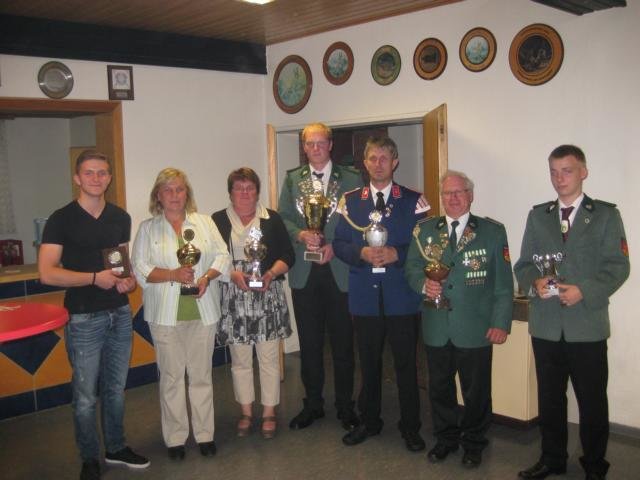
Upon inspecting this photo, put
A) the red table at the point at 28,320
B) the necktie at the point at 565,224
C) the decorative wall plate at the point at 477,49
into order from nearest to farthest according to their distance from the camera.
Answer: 1. the red table at the point at 28,320
2. the necktie at the point at 565,224
3. the decorative wall plate at the point at 477,49

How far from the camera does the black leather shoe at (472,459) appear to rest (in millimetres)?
3176

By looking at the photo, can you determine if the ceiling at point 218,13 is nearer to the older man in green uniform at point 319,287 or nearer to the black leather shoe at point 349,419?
the older man in green uniform at point 319,287

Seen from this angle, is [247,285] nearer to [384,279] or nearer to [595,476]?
[384,279]

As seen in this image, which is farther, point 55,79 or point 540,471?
point 55,79

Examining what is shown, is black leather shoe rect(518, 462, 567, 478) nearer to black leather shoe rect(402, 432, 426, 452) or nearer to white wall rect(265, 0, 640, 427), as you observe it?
black leather shoe rect(402, 432, 426, 452)

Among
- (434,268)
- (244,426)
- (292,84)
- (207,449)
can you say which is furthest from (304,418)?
(292,84)

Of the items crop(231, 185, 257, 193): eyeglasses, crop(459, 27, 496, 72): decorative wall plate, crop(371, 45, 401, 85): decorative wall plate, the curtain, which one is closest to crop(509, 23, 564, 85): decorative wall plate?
crop(459, 27, 496, 72): decorative wall plate

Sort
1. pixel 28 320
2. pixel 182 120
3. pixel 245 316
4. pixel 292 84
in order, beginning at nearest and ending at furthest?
pixel 28 320
pixel 245 316
pixel 182 120
pixel 292 84

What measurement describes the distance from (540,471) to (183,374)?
72.7 inches

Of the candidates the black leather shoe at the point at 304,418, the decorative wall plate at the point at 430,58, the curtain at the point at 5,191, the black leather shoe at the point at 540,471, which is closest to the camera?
the black leather shoe at the point at 540,471

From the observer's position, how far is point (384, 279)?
3326 mm

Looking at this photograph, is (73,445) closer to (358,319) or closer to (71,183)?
(358,319)

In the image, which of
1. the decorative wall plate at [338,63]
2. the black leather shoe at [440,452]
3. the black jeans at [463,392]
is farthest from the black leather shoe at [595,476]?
the decorative wall plate at [338,63]

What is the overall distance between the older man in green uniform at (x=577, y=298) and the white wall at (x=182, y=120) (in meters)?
3.04
